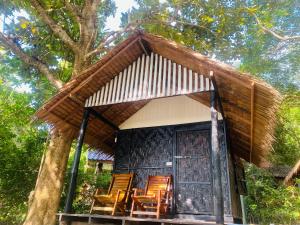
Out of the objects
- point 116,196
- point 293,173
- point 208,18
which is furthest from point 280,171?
point 116,196

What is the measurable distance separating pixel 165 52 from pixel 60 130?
10.7 ft

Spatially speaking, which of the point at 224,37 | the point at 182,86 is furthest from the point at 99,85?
the point at 224,37

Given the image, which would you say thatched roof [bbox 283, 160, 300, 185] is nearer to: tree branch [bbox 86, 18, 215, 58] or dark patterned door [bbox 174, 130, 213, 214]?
dark patterned door [bbox 174, 130, 213, 214]

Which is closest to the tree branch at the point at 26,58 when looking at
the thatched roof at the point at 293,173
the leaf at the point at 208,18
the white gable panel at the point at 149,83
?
the white gable panel at the point at 149,83

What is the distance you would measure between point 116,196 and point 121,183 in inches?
41.4

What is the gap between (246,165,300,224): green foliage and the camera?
932 centimetres

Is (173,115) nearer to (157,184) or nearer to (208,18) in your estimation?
(157,184)

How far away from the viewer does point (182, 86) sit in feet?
17.7

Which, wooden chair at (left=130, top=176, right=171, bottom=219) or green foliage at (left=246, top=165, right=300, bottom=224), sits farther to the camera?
green foliage at (left=246, top=165, right=300, bottom=224)

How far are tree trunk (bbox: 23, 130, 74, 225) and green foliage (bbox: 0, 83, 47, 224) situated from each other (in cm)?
204

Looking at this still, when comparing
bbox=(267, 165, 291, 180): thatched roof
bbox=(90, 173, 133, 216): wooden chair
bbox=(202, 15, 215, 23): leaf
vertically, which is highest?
bbox=(202, 15, 215, 23): leaf

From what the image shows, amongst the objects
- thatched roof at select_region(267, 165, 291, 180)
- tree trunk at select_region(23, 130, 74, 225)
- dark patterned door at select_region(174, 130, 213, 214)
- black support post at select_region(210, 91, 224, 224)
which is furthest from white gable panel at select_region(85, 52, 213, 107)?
thatched roof at select_region(267, 165, 291, 180)

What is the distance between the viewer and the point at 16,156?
27.0 feet

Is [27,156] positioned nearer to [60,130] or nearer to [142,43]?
[60,130]
